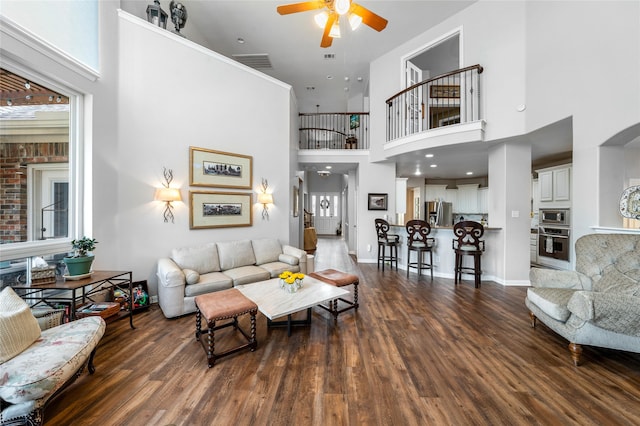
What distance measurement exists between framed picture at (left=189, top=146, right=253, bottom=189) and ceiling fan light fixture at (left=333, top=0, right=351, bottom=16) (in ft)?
8.89

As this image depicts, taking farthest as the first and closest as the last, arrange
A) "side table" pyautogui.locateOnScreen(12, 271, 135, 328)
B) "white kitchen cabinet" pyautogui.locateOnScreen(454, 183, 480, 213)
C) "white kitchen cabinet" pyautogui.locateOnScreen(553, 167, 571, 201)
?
"white kitchen cabinet" pyautogui.locateOnScreen(454, 183, 480, 213) → "white kitchen cabinet" pyautogui.locateOnScreen(553, 167, 571, 201) → "side table" pyautogui.locateOnScreen(12, 271, 135, 328)

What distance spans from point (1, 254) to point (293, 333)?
2.77 metres

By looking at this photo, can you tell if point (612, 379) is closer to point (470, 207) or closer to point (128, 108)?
point (128, 108)

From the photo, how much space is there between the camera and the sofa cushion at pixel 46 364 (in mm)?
1342

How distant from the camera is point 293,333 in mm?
2705

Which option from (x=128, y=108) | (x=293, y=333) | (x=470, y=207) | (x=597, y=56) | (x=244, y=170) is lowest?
(x=293, y=333)

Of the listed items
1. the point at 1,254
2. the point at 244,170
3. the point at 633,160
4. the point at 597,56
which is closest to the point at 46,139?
the point at 1,254

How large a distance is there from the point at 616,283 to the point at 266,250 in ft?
13.9

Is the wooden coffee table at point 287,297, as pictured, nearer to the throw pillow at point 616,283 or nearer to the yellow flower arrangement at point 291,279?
the yellow flower arrangement at point 291,279

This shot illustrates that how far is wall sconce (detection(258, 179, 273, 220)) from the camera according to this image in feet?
15.4

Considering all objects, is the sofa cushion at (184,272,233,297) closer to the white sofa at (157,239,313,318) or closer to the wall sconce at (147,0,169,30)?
the white sofa at (157,239,313,318)

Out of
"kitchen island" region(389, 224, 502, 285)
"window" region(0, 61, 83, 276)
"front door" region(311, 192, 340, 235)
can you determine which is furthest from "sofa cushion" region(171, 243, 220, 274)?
"front door" region(311, 192, 340, 235)

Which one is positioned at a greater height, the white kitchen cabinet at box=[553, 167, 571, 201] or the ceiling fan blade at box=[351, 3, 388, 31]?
the ceiling fan blade at box=[351, 3, 388, 31]

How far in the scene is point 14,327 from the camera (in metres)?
1.55
